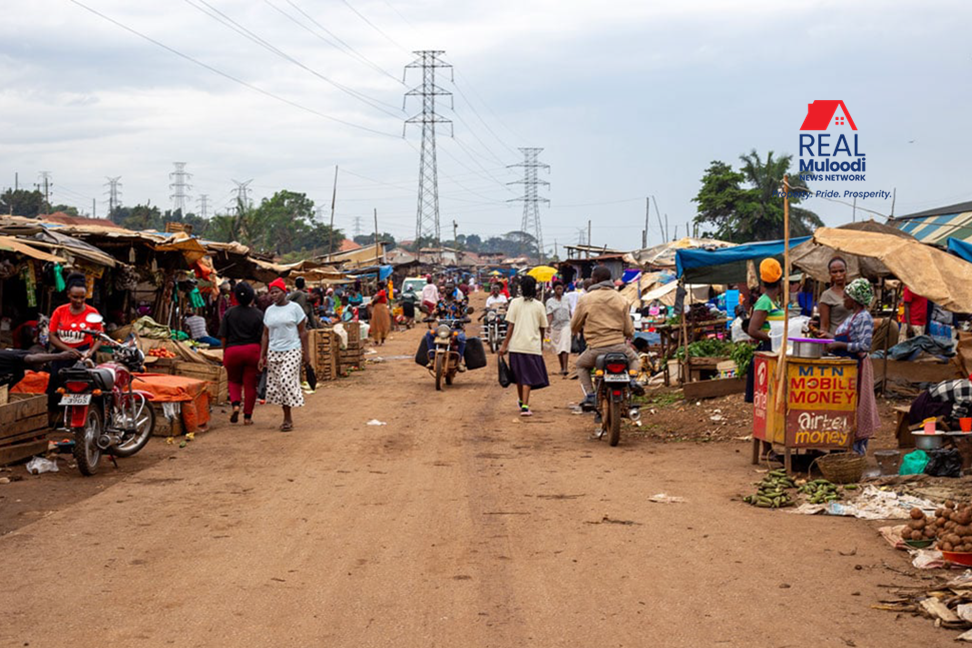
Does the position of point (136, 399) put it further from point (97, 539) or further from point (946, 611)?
point (946, 611)

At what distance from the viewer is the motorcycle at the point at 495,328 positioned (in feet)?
84.2

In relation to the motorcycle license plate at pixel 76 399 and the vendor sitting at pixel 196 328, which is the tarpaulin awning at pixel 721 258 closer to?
the vendor sitting at pixel 196 328

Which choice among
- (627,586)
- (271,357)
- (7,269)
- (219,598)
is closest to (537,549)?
(627,586)

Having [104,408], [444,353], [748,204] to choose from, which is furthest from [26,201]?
[104,408]

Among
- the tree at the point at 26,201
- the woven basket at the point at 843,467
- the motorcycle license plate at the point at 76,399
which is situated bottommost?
the woven basket at the point at 843,467

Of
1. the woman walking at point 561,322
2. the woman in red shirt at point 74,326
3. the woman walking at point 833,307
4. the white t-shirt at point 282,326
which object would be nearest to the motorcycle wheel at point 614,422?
the woman walking at point 833,307

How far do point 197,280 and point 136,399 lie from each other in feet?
30.1

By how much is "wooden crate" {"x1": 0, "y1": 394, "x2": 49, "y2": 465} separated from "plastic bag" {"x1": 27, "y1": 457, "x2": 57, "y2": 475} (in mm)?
179

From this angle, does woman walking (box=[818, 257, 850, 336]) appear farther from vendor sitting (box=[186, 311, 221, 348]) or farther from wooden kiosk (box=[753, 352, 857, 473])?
vendor sitting (box=[186, 311, 221, 348])

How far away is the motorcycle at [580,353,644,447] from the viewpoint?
11125mm

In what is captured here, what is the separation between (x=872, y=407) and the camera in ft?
29.9

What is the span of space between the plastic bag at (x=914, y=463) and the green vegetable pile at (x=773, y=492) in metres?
1.01

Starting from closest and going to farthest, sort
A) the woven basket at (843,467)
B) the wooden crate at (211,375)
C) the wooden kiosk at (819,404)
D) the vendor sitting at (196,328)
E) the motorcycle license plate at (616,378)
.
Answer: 1. the woven basket at (843,467)
2. the wooden kiosk at (819,404)
3. the motorcycle license plate at (616,378)
4. the wooden crate at (211,375)
5. the vendor sitting at (196,328)

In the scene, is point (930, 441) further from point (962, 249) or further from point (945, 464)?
point (962, 249)
